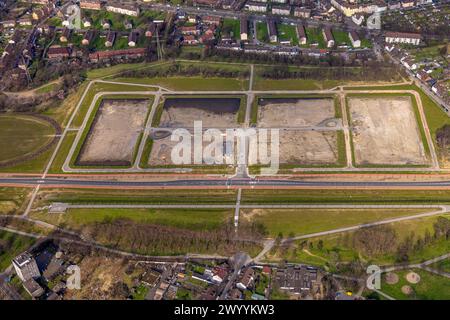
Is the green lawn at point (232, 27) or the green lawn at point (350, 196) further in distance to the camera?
the green lawn at point (232, 27)

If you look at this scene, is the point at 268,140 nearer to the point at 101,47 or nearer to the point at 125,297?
the point at 125,297

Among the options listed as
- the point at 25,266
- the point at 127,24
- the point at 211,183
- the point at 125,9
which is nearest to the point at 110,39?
the point at 127,24

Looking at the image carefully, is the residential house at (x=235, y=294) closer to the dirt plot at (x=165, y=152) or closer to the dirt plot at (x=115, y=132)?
the dirt plot at (x=165, y=152)

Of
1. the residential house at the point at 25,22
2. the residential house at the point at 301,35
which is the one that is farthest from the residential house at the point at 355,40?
the residential house at the point at 25,22

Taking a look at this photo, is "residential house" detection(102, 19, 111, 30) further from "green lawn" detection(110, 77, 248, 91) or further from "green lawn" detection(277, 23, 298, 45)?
"green lawn" detection(277, 23, 298, 45)

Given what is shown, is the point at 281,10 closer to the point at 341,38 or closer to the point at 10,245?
the point at 341,38

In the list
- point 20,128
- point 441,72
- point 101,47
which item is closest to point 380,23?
point 441,72
